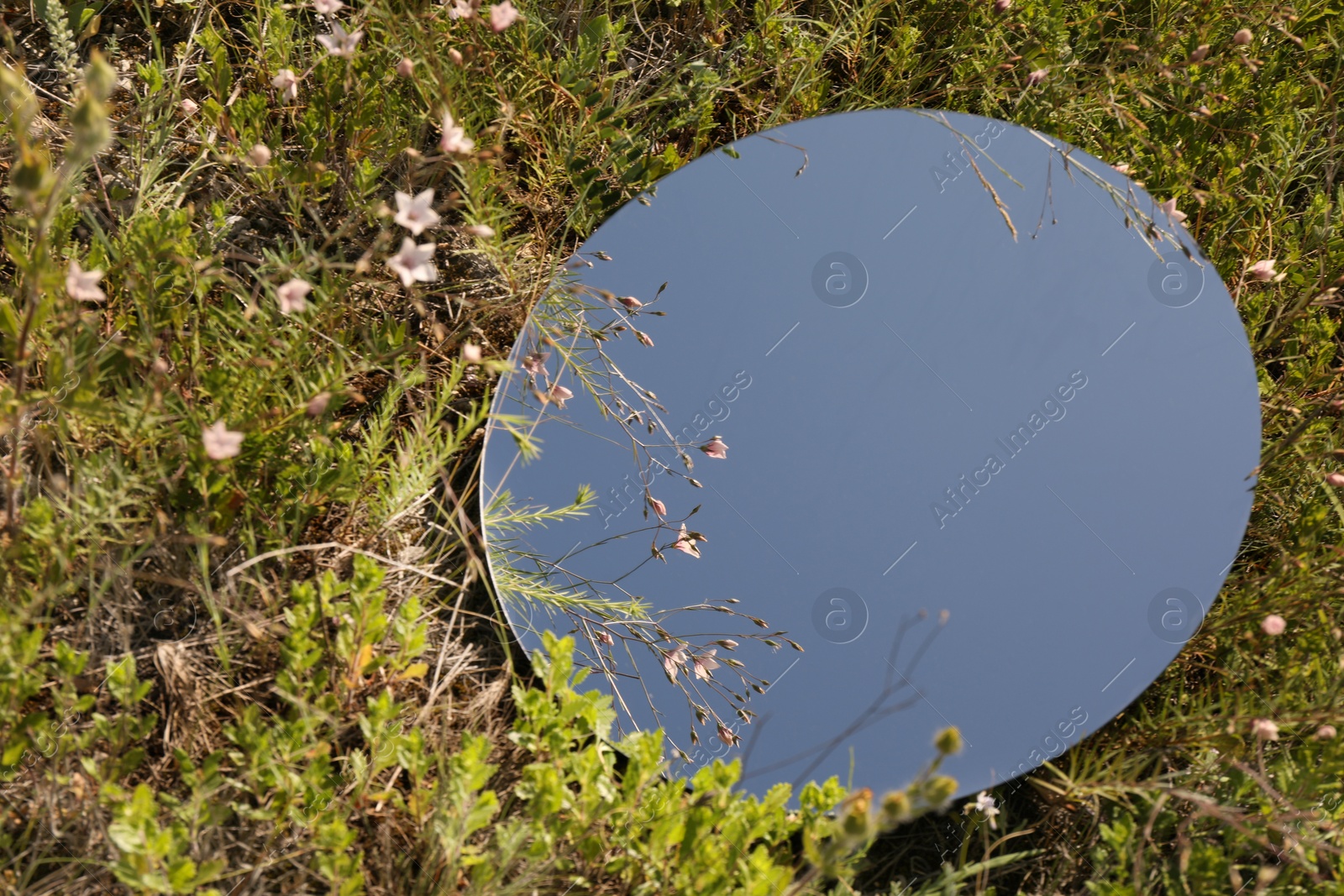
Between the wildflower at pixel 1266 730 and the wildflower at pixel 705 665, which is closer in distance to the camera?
the wildflower at pixel 1266 730

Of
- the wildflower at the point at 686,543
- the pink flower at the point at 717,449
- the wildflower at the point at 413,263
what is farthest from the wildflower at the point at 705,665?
the wildflower at the point at 413,263

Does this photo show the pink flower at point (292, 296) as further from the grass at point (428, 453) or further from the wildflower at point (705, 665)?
the wildflower at point (705, 665)

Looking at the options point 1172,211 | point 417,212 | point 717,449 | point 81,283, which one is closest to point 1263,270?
point 1172,211

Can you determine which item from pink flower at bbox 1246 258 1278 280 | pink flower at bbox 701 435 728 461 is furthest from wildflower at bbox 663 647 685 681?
pink flower at bbox 1246 258 1278 280

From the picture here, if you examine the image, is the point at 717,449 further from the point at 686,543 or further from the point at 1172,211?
the point at 1172,211

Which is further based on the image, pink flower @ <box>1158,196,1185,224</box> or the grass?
pink flower @ <box>1158,196,1185,224</box>

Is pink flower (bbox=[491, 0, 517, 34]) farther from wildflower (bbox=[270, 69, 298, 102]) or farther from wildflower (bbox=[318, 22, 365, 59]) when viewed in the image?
wildflower (bbox=[270, 69, 298, 102])
